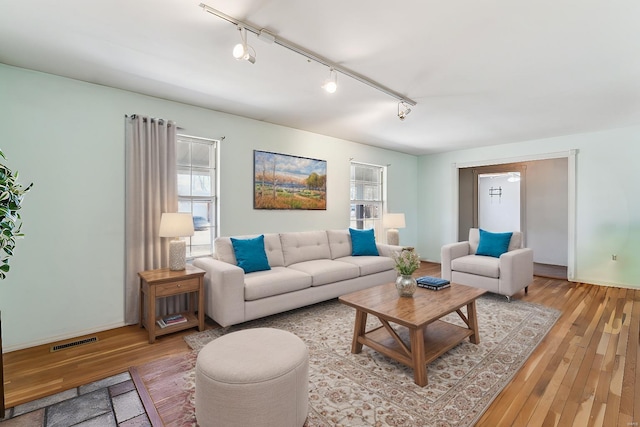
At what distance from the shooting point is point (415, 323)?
1.97 metres

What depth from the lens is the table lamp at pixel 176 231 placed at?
2998 millimetres

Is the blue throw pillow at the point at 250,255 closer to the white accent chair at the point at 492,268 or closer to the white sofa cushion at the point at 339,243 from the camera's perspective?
the white sofa cushion at the point at 339,243

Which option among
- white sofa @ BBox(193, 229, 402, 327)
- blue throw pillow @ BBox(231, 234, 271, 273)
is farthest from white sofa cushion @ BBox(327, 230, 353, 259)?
blue throw pillow @ BBox(231, 234, 271, 273)

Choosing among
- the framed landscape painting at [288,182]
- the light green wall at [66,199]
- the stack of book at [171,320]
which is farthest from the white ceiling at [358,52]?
the stack of book at [171,320]

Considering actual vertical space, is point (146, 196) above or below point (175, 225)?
above

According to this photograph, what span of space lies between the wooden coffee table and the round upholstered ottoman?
82cm

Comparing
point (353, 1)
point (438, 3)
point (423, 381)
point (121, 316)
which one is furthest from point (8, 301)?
point (438, 3)

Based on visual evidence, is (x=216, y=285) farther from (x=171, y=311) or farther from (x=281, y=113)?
(x=281, y=113)

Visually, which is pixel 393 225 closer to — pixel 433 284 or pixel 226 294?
pixel 433 284

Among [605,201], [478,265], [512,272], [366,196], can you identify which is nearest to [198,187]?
[366,196]

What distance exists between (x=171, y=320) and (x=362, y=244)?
106 inches

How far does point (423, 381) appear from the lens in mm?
2006

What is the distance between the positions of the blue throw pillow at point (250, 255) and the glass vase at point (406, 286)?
62.1 inches

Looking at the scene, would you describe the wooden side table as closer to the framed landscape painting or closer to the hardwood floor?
the hardwood floor
